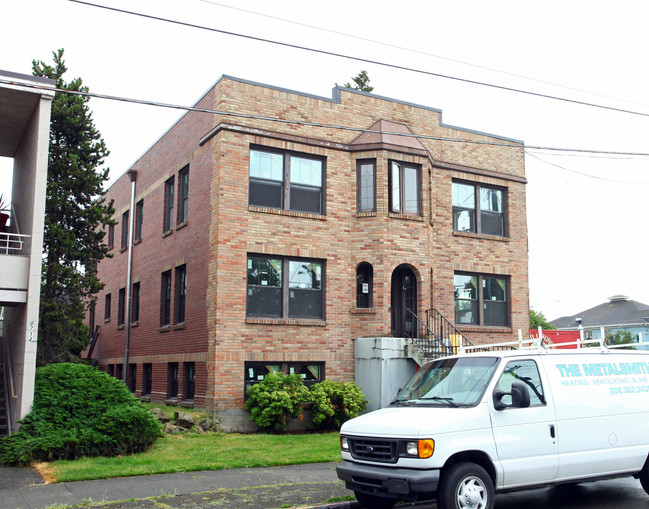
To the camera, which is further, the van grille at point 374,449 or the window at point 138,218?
the window at point 138,218

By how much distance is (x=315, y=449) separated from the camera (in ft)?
44.2

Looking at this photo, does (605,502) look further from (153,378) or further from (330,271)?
(153,378)

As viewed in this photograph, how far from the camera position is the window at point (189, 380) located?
18.5 m

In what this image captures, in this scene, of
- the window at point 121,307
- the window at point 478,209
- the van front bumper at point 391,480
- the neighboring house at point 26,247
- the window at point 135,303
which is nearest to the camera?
the van front bumper at point 391,480

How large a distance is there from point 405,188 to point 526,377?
1137cm

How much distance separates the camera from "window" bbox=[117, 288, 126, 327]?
84.3 feet

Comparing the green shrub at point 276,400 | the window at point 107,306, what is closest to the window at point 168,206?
the green shrub at point 276,400

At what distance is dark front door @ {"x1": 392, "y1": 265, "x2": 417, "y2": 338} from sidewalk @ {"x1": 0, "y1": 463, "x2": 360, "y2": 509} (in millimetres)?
8652

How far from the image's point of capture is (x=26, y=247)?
14.2 metres

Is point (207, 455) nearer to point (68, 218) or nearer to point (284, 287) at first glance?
point (284, 287)

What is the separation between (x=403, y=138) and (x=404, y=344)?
232 inches

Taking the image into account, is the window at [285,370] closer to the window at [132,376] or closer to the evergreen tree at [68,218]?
the evergreen tree at [68,218]

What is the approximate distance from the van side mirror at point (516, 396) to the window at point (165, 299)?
48.3 feet

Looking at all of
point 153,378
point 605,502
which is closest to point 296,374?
point 153,378
